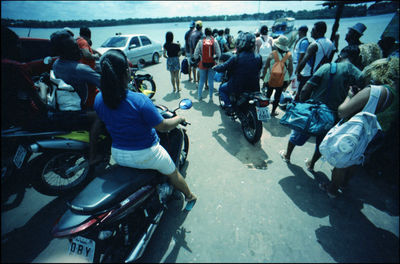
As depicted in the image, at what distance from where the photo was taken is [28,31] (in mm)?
4488

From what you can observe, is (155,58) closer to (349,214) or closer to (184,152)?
(184,152)

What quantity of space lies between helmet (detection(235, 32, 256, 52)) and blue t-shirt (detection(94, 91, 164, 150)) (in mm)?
2583

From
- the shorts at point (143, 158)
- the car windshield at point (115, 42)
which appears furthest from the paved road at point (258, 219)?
the car windshield at point (115, 42)

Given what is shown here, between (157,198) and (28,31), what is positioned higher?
(28,31)

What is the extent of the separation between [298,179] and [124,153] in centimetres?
270

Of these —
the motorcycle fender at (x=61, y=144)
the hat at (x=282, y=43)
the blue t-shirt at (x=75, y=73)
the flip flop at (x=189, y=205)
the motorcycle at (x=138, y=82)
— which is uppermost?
the hat at (x=282, y=43)

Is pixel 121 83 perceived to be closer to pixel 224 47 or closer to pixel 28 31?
pixel 28 31

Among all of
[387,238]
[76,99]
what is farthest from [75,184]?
[387,238]

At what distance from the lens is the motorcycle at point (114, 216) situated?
1351mm

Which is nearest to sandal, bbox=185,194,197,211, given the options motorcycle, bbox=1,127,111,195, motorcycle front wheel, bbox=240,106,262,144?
motorcycle, bbox=1,127,111,195

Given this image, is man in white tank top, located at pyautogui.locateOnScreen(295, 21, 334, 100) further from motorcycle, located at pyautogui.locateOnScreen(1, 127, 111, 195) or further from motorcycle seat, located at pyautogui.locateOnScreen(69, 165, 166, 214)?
motorcycle, located at pyautogui.locateOnScreen(1, 127, 111, 195)

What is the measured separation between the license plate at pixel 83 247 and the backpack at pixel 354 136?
2.68 meters

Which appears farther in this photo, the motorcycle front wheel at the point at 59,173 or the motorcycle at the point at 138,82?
the motorcycle at the point at 138,82

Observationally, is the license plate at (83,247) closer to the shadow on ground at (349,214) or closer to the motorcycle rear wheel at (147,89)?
the shadow on ground at (349,214)
